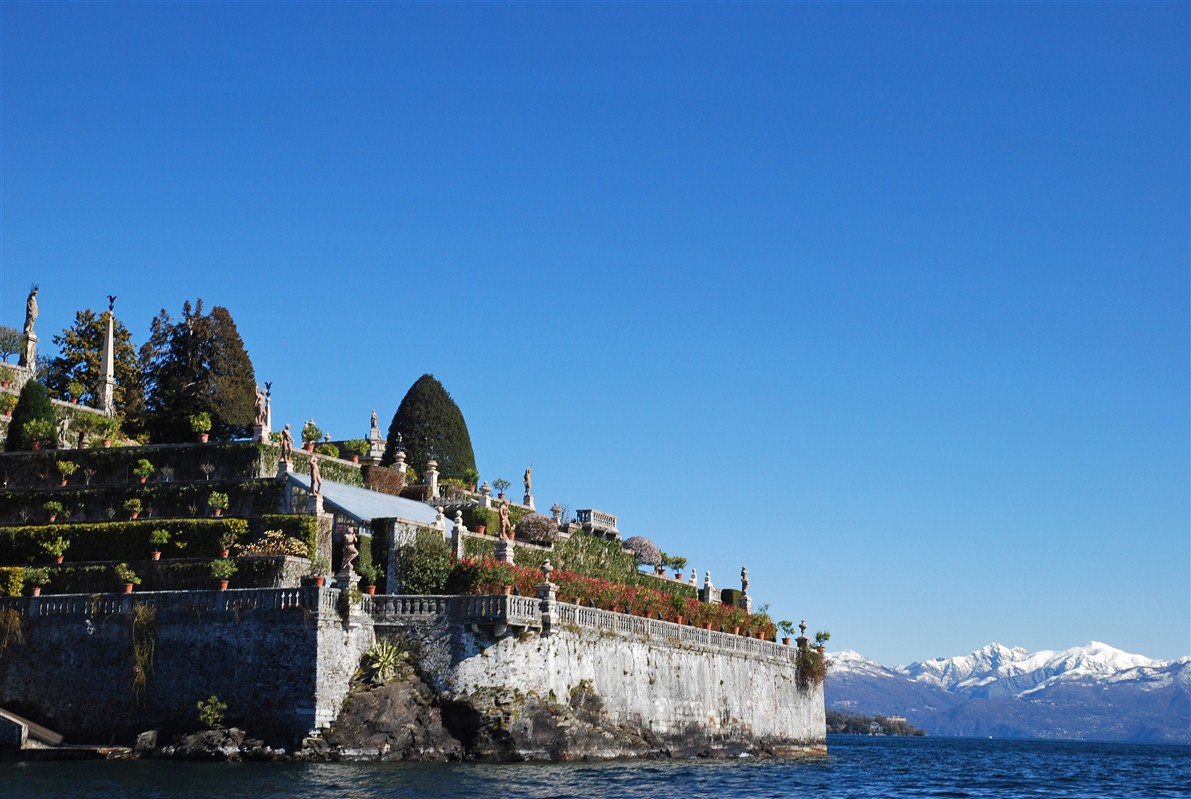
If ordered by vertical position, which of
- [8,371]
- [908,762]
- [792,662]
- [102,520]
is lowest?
[908,762]

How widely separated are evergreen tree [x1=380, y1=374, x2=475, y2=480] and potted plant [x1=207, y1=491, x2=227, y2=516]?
23.7 meters

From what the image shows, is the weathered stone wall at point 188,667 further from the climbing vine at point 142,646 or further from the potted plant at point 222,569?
the potted plant at point 222,569

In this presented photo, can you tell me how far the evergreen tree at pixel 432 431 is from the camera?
284 feet

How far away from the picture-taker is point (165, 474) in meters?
65.3

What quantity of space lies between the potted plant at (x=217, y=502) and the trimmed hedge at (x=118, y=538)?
106cm

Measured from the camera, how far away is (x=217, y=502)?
202 ft

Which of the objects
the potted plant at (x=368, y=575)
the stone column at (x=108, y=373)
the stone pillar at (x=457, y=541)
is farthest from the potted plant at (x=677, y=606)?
the stone column at (x=108, y=373)

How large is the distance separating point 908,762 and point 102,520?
1951 inches

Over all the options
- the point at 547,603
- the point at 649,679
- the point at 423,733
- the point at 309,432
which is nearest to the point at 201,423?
the point at 309,432

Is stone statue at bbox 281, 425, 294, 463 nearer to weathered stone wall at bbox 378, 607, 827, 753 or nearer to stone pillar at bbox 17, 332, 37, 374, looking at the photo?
weathered stone wall at bbox 378, 607, 827, 753

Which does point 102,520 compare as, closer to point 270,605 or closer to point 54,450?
point 54,450

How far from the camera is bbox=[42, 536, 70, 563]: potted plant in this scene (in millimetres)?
61375

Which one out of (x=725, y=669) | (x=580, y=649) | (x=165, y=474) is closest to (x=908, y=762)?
(x=725, y=669)

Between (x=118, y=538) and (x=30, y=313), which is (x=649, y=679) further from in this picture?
(x=30, y=313)
